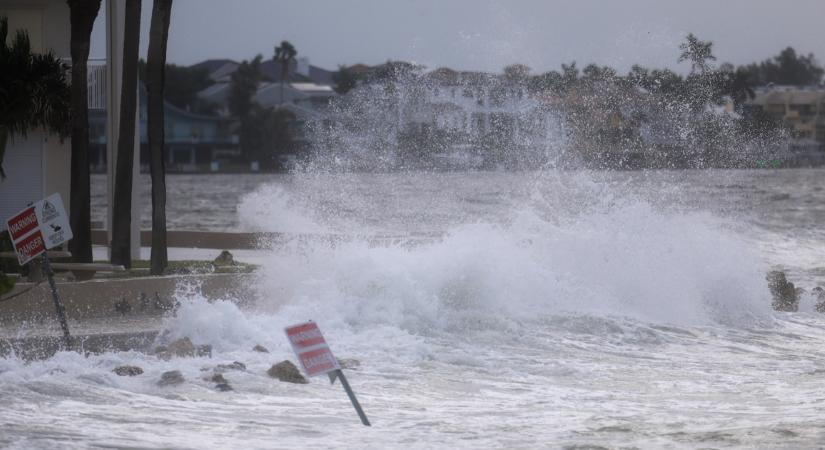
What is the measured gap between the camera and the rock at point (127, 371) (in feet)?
41.4

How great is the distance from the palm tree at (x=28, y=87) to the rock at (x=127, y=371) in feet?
27.0

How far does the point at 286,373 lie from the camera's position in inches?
508

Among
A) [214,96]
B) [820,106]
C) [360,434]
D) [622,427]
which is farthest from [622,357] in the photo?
[214,96]

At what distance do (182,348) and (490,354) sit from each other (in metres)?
3.61

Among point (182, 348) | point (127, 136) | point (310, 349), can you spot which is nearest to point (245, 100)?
point (127, 136)

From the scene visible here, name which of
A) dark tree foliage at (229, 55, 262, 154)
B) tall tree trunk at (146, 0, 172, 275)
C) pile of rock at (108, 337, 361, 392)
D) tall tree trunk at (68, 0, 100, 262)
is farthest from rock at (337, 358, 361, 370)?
dark tree foliage at (229, 55, 262, 154)

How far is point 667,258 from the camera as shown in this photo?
22.6 metres

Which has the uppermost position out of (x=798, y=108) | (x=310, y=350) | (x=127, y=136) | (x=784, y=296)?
(x=798, y=108)

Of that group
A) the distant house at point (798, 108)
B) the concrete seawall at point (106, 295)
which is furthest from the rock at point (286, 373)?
the distant house at point (798, 108)

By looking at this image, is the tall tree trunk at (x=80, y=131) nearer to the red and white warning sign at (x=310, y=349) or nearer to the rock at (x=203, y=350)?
the rock at (x=203, y=350)

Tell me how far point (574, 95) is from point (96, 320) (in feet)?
109

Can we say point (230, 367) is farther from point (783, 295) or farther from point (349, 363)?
point (783, 295)

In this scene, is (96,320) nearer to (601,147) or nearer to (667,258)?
(667,258)

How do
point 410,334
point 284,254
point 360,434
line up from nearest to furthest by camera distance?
point 360,434 < point 410,334 < point 284,254
